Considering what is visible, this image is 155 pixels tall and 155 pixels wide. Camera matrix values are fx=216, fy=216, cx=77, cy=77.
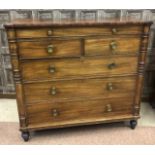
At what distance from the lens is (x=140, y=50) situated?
162cm

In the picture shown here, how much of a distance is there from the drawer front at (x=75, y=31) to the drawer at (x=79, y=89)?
0.36 meters

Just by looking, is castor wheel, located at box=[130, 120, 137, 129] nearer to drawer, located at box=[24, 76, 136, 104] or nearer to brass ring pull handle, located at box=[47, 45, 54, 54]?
drawer, located at box=[24, 76, 136, 104]

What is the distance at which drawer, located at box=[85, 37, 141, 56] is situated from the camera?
1540mm

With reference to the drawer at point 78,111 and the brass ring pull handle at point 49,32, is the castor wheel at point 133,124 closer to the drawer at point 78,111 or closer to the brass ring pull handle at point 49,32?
the drawer at point 78,111

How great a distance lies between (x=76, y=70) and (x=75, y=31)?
29 cm

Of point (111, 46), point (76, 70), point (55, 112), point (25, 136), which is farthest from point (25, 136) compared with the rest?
point (111, 46)

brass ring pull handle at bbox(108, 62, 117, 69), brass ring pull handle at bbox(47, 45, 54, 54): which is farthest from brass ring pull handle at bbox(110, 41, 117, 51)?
brass ring pull handle at bbox(47, 45, 54, 54)

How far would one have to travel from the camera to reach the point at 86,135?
6.15 ft

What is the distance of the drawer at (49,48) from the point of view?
4.83ft

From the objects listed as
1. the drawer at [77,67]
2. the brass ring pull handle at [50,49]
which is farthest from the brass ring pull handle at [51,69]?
the brass ring pull handle at [50,49]

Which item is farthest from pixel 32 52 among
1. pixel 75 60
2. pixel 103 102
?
pixel 103 102

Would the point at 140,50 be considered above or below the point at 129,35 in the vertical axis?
below
